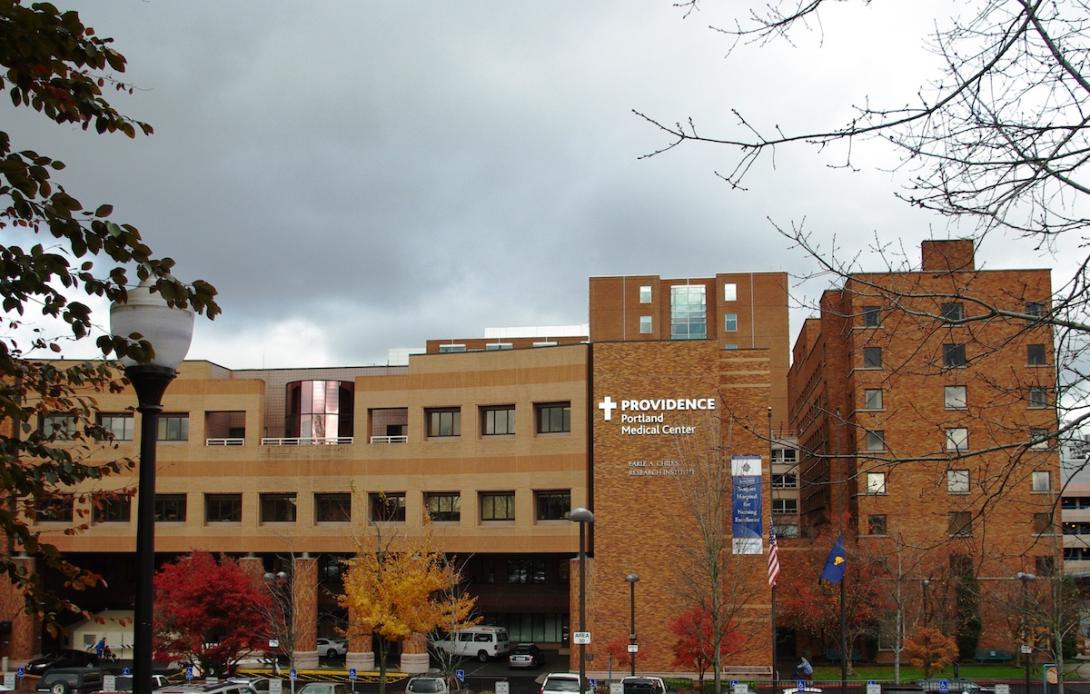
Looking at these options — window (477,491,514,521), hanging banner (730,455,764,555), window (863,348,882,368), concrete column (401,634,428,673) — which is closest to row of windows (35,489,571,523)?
window (477,491,514,521)

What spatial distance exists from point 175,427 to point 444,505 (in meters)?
16.1

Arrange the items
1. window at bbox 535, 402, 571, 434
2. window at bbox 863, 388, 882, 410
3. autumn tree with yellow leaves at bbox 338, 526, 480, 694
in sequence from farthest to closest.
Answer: window at bbox 863, 388, 882, 410 → window at bbox 535, 402, 571, 434 → autumn tree with yellow leaves at bbox 338, 526, 480, 694

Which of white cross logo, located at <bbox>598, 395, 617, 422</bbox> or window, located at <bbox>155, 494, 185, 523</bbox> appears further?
window, located at <bbox>155, 494, 185, 523</bbox>

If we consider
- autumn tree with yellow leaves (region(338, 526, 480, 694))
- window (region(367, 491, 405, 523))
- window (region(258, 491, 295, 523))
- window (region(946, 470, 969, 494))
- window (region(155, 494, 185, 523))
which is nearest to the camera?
window (region(946, 470, 969, 494))

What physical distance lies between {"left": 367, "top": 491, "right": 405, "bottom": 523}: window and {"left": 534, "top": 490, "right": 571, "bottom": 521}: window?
296 inches

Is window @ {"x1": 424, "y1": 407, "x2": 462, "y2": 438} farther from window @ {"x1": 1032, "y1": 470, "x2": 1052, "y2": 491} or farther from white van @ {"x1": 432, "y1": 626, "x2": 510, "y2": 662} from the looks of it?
window @ {"x1": 1032, "y1": 470, "x2": 1052, "y2": 491}

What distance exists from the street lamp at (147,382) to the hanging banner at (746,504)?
43.4 m

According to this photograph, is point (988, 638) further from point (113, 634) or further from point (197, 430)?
point (113, 634)

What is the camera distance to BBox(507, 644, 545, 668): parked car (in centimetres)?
5609

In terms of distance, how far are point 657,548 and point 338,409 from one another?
20536mm

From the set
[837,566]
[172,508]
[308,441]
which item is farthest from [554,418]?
[172,508]

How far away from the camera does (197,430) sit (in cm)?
5994

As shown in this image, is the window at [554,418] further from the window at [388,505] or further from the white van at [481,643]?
the white van at [481,643]

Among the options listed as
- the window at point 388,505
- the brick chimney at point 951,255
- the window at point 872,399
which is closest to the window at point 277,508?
the window at point 388,505
